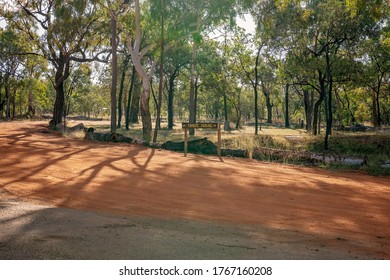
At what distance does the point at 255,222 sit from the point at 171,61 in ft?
109

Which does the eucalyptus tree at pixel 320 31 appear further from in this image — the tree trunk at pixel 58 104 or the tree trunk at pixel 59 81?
the tree trunk at pixel 58 104

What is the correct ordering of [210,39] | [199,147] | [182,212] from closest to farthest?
[182,212] < [199,147] < [210,39]

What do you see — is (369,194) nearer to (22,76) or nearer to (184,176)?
(184,176)

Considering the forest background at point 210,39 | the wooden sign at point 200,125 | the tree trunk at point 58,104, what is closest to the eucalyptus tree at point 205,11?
the forest background at point 210,39

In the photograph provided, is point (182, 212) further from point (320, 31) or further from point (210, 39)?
point (210, 39)

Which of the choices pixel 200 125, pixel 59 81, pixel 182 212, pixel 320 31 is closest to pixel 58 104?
pixel 59 81

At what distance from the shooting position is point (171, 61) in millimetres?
36875

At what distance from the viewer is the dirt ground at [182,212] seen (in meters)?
4.11

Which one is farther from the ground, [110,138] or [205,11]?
[205,11]

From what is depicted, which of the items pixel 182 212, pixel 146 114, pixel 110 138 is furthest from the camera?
pixel 146 114

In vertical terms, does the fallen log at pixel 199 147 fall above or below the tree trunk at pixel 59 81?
below

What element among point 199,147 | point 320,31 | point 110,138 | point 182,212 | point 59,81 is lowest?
point 182,212

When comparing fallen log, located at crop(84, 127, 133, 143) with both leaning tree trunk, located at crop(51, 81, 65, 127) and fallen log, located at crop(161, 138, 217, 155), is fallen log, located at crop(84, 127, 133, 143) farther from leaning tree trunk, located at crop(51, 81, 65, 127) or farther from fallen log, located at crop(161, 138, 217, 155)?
leaning tree trunk, located at crop(51, 81, 65, 127)

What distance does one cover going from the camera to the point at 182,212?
6.05 m
